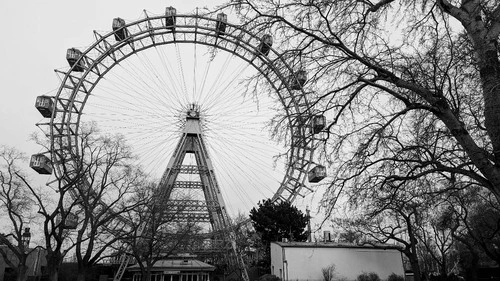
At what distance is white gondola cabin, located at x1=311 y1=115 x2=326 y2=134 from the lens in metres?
7.18

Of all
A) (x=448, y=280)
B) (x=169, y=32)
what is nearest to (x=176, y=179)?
(x=169, y=32)

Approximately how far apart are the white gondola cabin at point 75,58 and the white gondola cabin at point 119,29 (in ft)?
10.9

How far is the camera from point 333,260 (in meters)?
28.4

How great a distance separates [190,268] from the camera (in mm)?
35312

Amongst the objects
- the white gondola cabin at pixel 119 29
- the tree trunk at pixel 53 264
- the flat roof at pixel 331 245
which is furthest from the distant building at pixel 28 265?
the flat roof at pixel 331 245

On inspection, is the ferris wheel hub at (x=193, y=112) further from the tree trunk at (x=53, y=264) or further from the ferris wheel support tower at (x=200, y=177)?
the tree trunk at (x=53, y=264)

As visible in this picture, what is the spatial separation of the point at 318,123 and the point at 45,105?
1092 inches

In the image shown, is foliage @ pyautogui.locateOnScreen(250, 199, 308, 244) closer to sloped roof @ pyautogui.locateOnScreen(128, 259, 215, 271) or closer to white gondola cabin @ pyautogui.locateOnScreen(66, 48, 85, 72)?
sloped roof @ pyautogui.locateOnScreen(128, 259, 215, 271)

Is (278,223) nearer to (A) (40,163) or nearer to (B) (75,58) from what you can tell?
(A) (40,163)

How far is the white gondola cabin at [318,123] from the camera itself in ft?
23.6

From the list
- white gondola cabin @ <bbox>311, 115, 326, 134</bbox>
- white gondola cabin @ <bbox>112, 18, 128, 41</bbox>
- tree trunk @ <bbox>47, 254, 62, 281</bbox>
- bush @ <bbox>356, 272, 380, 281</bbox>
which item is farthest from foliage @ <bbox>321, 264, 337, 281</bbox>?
white gondola cabin @ <bbox>112, 18, 128, 41</bbox>

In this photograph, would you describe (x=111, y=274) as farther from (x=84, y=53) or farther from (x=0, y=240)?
(x=84, y=53)

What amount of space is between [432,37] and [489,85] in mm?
1684

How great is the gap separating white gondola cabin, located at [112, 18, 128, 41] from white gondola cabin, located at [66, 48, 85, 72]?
3.32 metres
